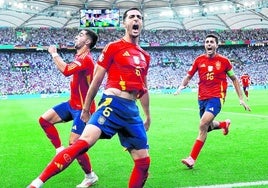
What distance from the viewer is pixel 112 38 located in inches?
2618

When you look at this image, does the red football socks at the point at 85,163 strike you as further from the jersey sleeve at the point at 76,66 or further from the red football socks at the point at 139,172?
the red football socks at the point at 139,172

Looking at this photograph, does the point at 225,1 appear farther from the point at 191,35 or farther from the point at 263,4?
the point at 191,35

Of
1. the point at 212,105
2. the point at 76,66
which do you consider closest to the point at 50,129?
the point at 76,66

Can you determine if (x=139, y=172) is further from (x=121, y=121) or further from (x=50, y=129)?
(x=50, y=129)

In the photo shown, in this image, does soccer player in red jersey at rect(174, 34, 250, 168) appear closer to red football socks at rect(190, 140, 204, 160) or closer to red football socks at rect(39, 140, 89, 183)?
red football socks at rect(190, 140, 204, 160)

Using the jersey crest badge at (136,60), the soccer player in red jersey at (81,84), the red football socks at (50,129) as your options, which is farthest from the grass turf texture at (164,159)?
the jersey crest badge at (136,60)

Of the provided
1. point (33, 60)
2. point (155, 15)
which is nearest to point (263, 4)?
point (155, 15)

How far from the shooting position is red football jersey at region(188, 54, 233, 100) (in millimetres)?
8352

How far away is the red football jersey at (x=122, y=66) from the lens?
5.18m

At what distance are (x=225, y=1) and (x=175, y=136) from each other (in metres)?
→ 46.7

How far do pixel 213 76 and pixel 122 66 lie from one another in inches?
146

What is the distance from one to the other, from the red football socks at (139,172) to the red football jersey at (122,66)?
0.91m

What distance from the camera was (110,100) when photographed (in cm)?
511

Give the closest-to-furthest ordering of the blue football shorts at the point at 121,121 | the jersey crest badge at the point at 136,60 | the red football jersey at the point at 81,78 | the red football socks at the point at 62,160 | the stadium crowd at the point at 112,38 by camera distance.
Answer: the red football socks at the point at 62,160, the blue football shorts at the point at 121,121, the jersey crest badge at the point at 136,60, the red football jersey at the point at 81,78, the stadium crowd at the point at 112,38
